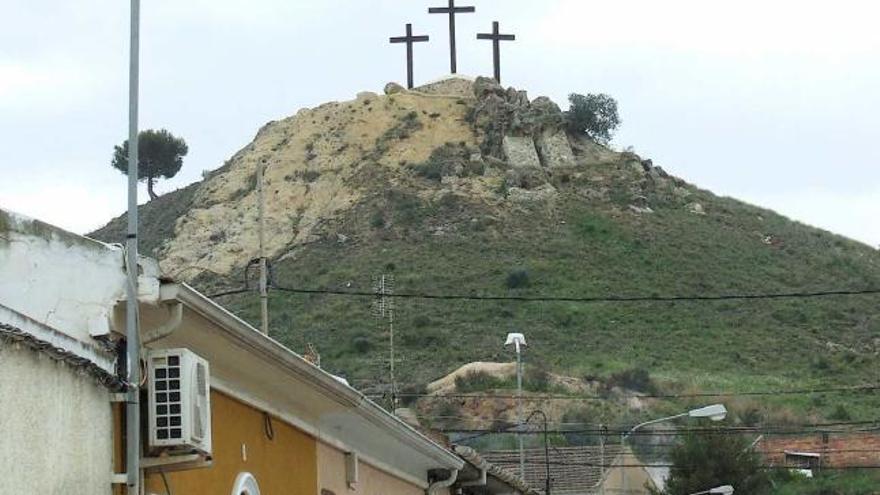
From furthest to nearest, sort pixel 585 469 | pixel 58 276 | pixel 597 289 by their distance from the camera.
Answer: pixel 597 289
pixel 585 469
pixel 58 276

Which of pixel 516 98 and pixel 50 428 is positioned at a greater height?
pixel 516 98

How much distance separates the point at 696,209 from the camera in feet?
336

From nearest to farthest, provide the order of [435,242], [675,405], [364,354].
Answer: [675,405] < [364,354] < [435,242]

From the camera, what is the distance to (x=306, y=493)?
623 inches

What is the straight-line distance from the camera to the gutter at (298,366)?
37.7 ft

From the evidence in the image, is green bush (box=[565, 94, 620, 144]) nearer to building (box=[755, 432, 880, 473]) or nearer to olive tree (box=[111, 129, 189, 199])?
olive tree (box=[111, 129, 189, 199])

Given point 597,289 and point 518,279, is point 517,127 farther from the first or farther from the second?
point 597,289

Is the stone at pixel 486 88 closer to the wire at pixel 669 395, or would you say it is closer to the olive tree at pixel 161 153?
the olive tree at pixel 161 153

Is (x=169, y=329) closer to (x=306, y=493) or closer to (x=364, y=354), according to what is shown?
(x=306, y=493)

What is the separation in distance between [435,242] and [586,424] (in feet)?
93.1

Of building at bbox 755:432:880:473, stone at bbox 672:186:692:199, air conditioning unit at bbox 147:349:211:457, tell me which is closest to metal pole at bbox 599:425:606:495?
building at bbox 755:432:880:473

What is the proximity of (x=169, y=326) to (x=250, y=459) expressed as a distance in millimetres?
2758

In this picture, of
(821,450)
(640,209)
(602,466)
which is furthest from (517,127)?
(602,466)

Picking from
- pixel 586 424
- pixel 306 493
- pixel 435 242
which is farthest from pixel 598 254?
pixel 306 493
